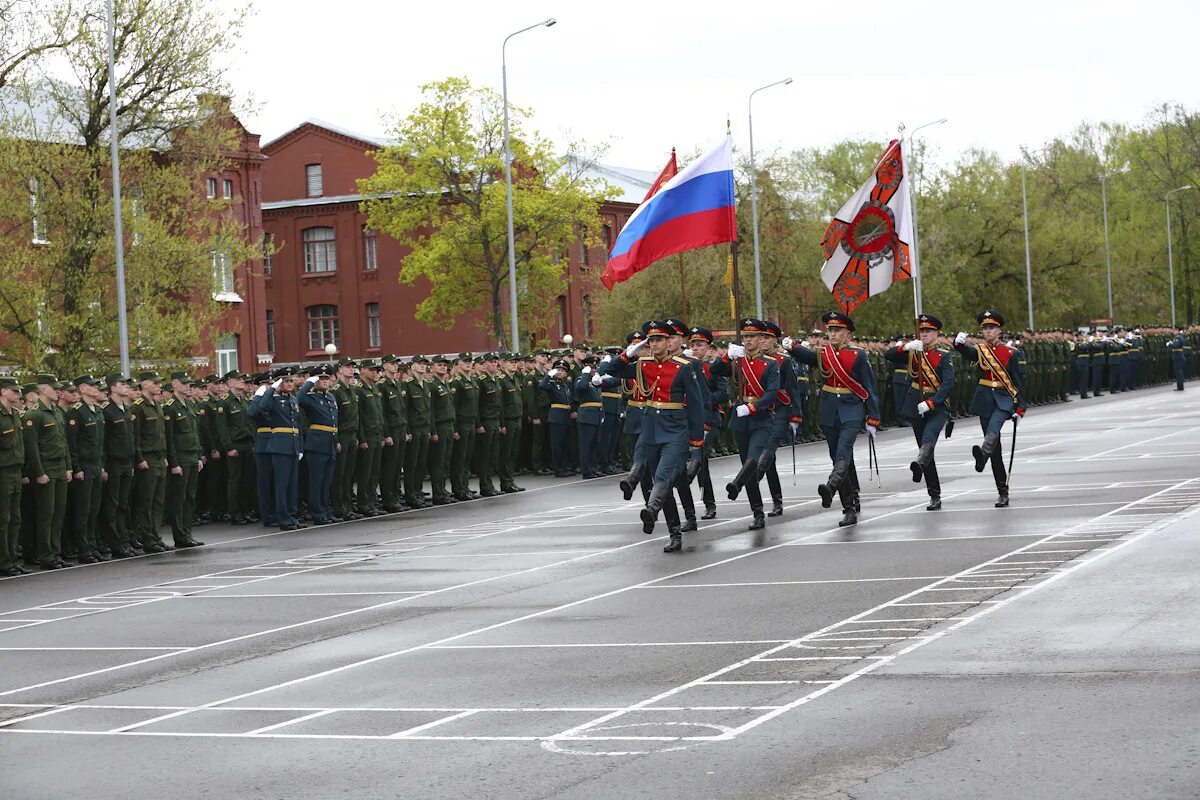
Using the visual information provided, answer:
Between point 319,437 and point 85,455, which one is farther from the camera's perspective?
point 319,437

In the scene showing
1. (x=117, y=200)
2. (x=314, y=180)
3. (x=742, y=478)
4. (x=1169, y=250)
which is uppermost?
(x=314, y=180)

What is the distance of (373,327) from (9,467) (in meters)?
56.0

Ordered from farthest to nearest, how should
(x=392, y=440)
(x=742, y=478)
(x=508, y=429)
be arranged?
(x=508, y=429) → (x=392, y=440) → (x=742, y=478)

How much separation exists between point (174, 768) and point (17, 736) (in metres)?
1.50

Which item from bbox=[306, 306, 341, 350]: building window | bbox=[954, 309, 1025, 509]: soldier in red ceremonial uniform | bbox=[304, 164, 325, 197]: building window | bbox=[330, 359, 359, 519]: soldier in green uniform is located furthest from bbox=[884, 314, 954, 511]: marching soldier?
bbox=[304, 164, 325, 197]: building window

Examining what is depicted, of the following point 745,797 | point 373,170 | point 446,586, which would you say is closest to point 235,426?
point 446,586

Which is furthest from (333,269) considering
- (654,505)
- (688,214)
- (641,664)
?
(641,664)

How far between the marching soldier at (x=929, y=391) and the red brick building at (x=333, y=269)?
5266 centimetres

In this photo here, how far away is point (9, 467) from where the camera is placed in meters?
17.3

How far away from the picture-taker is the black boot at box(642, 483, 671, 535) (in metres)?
15.2

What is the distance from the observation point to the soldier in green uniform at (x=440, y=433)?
2361 cm

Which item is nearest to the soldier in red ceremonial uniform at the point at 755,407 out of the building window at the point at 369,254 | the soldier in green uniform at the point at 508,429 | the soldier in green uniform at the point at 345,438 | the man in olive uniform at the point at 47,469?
the soldier in green uniform at the point at 345,438

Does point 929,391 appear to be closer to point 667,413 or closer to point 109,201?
point 667,413

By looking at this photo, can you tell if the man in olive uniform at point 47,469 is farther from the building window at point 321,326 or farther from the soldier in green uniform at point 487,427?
the building window at point 321,326
